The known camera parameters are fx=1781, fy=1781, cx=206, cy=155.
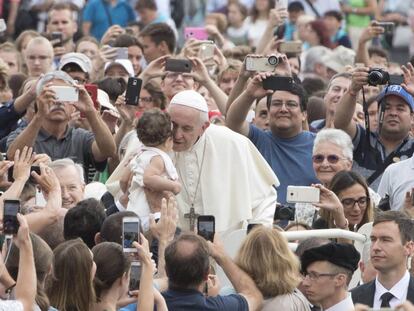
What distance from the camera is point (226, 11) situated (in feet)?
82.0

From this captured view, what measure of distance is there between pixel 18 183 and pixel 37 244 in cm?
150

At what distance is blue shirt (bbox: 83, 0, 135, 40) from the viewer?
22.4 metres

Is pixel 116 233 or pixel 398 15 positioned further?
pixel 398 15

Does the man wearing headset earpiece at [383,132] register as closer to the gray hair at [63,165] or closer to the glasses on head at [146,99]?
the glasses on head at [146,99]

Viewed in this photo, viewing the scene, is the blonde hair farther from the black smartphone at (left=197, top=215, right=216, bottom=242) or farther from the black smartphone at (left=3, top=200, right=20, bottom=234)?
the black smartphone at (left=3, top=200, right=20, bottom=234)

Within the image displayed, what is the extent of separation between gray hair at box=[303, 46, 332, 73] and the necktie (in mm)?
9222

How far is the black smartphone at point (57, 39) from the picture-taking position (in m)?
18.0

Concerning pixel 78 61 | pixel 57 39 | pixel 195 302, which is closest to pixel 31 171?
pixel 195 302

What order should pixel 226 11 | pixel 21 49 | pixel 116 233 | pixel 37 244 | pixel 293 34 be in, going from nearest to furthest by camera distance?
pixel 37 244 → pixel 116 233 → pixel 21 49 → pixel 293 34 → pixel 226 11

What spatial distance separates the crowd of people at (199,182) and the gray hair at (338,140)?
0.06ft

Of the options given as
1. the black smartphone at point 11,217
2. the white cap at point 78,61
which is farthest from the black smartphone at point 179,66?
the black smartphone at point 11,217

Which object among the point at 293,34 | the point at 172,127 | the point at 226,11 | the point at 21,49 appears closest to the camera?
the point at 172,127

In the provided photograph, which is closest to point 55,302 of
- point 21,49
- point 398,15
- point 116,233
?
point 116,233

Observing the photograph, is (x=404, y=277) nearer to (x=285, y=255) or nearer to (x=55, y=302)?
(x=285, y=255)
